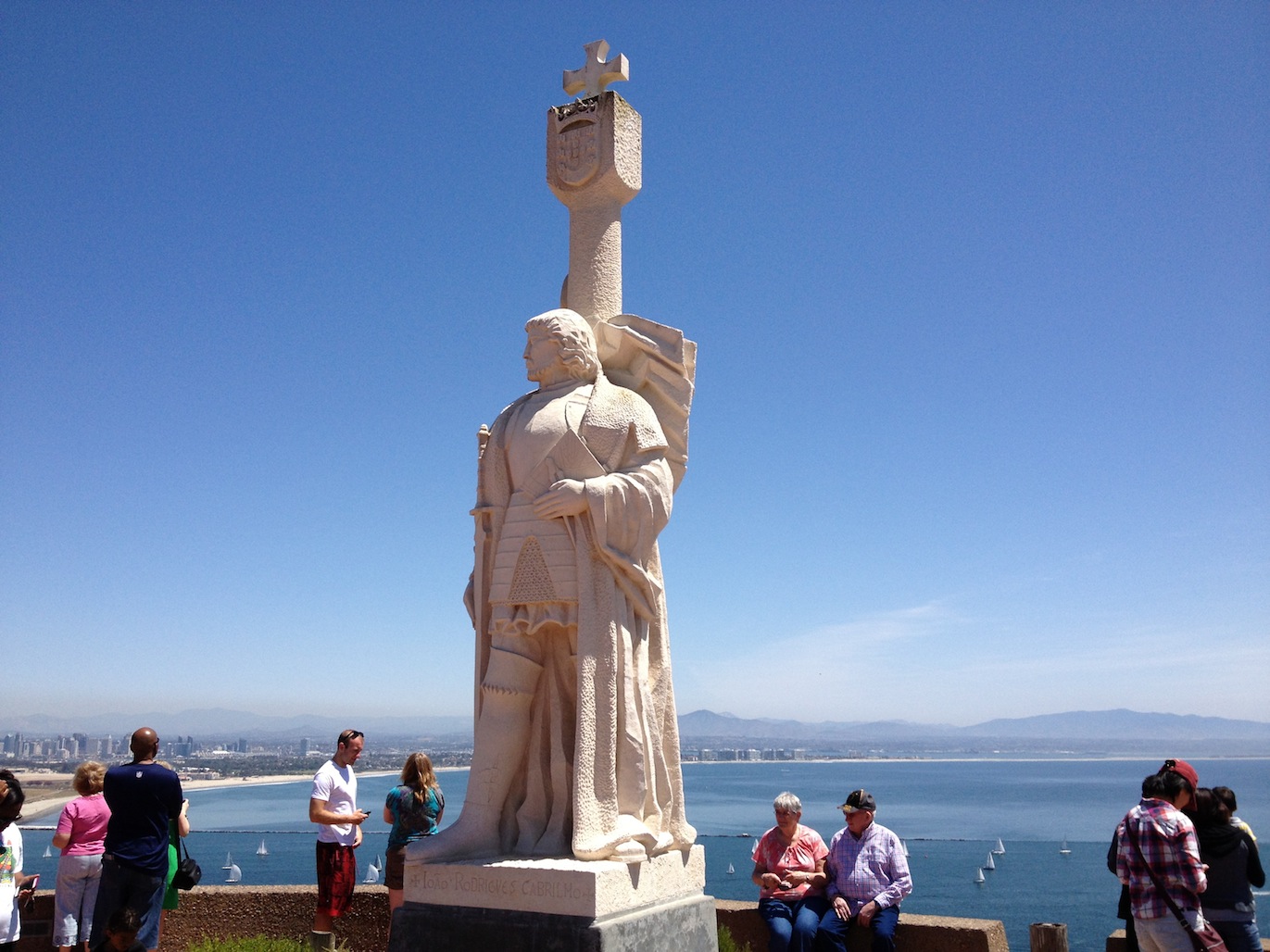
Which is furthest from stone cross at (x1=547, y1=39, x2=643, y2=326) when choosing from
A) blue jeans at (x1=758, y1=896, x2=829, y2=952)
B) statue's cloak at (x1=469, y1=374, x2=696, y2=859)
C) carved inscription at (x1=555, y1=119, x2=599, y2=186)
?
blue jeans at (x1=758, y1=896, x2=829, y2=952)

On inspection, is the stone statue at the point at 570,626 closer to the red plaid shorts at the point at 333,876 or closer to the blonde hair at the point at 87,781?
the red plaid shorts at the point at 333,876

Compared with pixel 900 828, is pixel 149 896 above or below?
above

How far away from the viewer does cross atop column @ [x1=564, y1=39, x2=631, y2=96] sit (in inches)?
275

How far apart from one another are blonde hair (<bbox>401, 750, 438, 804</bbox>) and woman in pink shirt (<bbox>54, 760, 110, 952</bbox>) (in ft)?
6.30

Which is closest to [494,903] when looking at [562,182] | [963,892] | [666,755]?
[666,755]

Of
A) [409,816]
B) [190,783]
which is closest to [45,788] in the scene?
[190,783]

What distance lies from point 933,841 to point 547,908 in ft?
178

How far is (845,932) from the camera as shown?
634 centimetres

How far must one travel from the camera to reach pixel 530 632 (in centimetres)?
584

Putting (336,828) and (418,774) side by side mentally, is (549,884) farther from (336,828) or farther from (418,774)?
(336,828)

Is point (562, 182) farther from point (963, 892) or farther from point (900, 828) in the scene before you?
point (900, 828)

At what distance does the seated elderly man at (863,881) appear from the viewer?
6.31 m

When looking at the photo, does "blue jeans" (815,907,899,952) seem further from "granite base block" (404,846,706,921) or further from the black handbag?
the black handbag

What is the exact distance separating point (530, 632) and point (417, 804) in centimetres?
185
